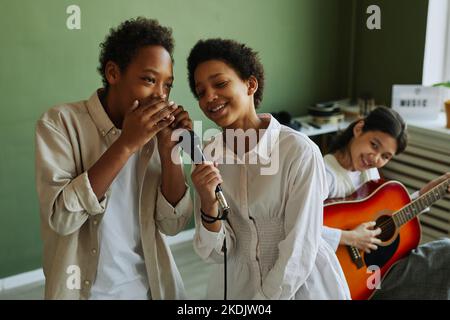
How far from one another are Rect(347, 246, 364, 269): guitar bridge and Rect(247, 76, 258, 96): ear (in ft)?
2.41

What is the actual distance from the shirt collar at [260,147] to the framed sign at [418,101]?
169 centimetres

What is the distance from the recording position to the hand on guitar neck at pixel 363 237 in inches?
64.8

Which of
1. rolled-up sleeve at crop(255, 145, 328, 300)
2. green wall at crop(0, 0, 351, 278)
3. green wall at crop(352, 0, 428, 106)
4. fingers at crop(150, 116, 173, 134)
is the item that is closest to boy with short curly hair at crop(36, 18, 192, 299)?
fingers at crop(150, 116, 173, 134)

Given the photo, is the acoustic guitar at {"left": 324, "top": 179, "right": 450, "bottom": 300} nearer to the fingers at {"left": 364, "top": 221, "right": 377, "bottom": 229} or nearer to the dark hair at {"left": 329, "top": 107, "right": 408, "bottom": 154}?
the fingers at {"left": 364, "top": 221, "right": 377, "bottom": 229}

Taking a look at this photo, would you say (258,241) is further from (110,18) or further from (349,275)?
(110,18)

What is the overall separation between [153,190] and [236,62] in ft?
1.11

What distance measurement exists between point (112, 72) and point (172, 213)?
1.09 ft

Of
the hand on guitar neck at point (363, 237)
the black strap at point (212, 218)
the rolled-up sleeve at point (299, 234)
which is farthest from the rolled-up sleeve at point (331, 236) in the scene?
the black strap at point (212, 218)

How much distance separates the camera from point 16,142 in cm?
219

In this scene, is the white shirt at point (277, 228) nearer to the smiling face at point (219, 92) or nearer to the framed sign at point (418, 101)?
the smiling face at point (219, 92)

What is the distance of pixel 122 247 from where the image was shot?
111cm

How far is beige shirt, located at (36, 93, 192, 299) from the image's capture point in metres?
1.00

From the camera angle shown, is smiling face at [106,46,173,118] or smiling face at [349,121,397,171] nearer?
smiling face at [106,46,173,118]
